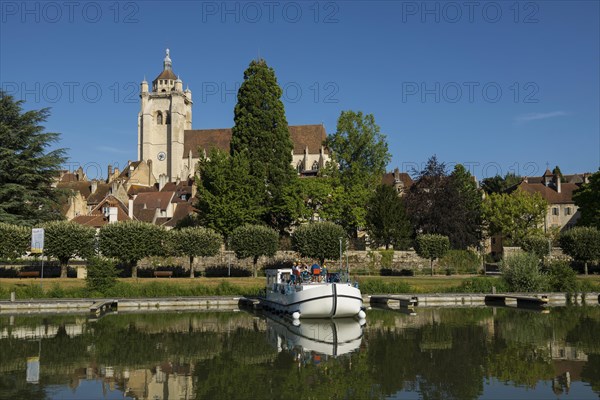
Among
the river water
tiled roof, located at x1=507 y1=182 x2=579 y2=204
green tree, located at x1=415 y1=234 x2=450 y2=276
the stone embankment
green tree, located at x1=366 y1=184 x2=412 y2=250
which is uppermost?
tiled roof, located at x1=507 y1=182 x2=579 y2=204

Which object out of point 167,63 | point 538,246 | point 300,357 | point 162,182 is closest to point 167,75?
point 167,63

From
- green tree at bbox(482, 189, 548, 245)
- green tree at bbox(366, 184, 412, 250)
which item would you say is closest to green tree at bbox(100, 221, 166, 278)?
green tree at bbox(366, 184, 412, 250)

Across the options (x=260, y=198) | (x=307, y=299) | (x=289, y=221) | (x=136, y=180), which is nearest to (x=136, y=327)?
(x=307, y=299)

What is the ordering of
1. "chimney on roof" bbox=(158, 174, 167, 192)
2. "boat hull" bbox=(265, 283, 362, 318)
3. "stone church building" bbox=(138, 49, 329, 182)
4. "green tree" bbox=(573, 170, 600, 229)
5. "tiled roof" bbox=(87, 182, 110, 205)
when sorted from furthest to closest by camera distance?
"stone church building" bbox=(138, 49, 329, 182) → "chimney on roof" bbox=(158, 174, 167, 192) → "tiled roof" bbox=(87, 182, 110, 205) → "green tree" bbox=(573, 170, 600, 229) → "boat hull" bbox=(265, 283, 362, 318)

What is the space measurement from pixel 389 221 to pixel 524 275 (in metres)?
15.2

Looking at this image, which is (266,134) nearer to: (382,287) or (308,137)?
(382,287)

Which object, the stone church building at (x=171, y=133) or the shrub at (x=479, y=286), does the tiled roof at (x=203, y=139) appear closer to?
the stone church building at (x=171, y=133)

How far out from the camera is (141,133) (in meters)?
126

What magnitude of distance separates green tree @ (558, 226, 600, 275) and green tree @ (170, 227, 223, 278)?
28075 millimetres

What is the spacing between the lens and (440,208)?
58969mm

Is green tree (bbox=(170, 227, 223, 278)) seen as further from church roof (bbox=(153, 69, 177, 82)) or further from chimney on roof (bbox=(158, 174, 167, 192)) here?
church roof (bbox=(153, 69, 177, 82))

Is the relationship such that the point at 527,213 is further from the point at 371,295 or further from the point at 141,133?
the point at 141,133

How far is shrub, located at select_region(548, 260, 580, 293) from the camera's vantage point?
4406cm

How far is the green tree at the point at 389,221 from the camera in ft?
186
